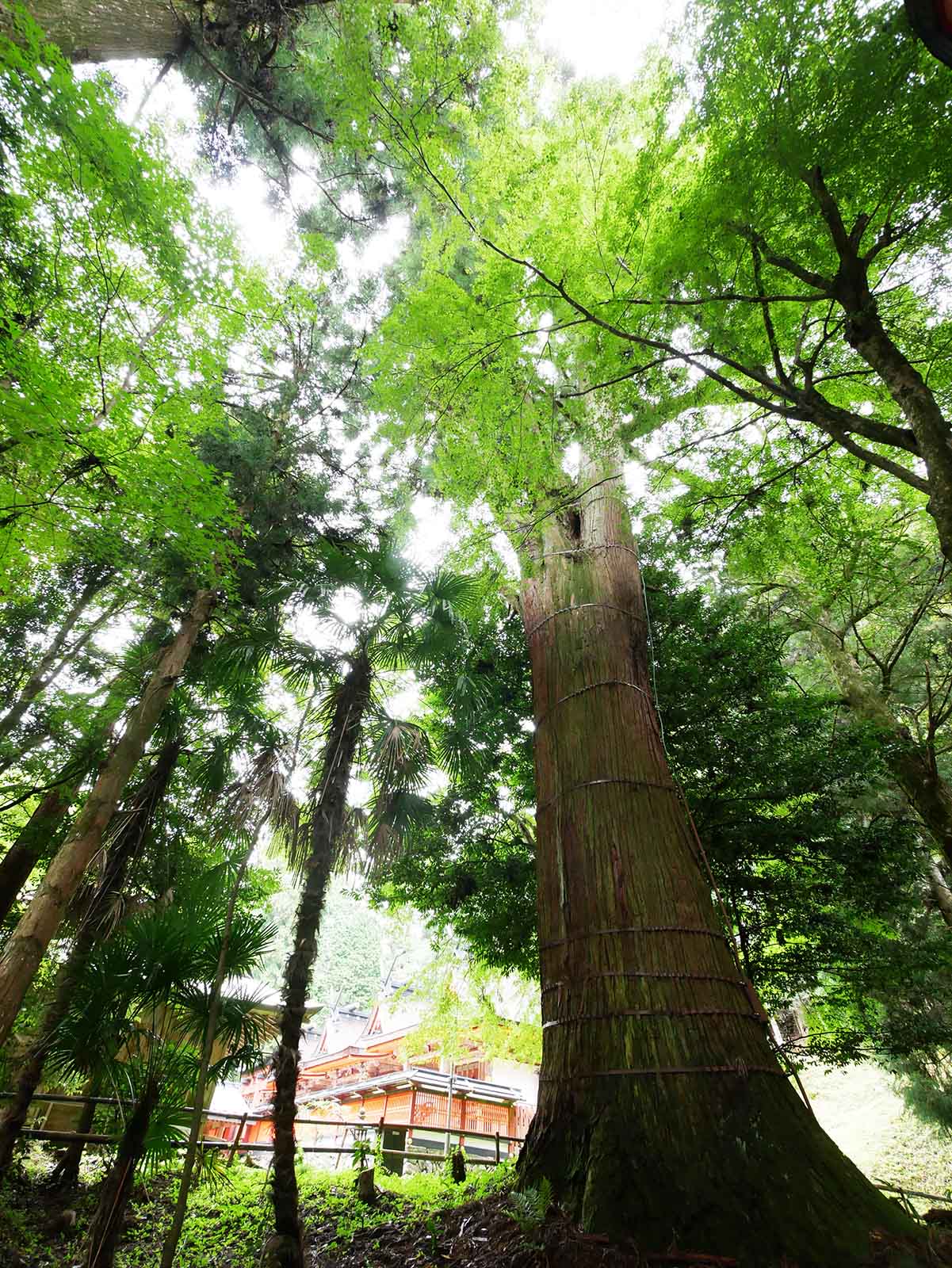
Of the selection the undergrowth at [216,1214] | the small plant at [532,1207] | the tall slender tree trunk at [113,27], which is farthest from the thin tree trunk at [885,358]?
the tall slender tree trunk at [113,27]

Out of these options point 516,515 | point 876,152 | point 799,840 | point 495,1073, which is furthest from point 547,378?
point 495,1073

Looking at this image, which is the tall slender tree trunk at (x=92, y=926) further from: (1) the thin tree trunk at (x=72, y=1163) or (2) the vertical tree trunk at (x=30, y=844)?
(2) the vertical tree trunk at (x=30, y=844)

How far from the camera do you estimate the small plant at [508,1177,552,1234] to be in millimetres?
2123

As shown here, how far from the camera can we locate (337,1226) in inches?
164

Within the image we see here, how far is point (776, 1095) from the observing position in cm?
237

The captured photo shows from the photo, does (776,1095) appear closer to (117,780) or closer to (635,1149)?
(635,1149)

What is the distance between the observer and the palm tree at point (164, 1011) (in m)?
3.12

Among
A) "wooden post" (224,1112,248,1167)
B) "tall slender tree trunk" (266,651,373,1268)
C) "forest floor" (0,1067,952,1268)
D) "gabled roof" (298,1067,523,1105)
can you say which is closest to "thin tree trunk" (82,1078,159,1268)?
"tall slender tree trunk" (266,651,373,1268)

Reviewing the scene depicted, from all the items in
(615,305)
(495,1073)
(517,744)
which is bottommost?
(495,1073)

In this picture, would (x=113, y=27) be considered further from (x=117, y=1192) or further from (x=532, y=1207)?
(x=532, y=1207)

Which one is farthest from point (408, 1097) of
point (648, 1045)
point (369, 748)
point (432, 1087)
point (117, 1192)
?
point (648, 1045)

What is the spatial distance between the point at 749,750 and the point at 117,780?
6198mm

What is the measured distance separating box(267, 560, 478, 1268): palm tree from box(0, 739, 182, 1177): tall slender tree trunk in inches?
73.6

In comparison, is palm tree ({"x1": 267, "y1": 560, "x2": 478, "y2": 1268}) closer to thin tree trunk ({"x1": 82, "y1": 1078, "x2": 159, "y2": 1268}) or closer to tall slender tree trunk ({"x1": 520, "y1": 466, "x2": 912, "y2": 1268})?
thin tree trunk ({"x1": 82, "y1": 1078, "x2": 159, "y2": 1268})
